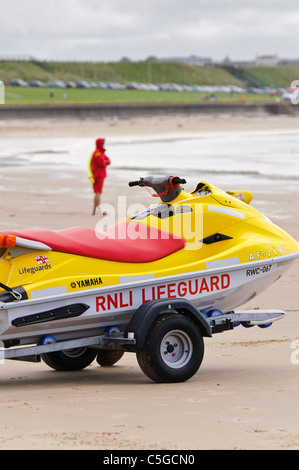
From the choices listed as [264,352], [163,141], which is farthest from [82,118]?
[264,352]

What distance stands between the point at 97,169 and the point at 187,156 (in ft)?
52.5

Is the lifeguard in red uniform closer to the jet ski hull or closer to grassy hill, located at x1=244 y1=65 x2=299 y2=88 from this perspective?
the jet ski hull

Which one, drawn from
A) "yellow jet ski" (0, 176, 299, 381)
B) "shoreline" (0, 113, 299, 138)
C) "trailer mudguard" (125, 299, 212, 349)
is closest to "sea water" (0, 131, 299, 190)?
"shoreline" (0, 113, 299, 138)

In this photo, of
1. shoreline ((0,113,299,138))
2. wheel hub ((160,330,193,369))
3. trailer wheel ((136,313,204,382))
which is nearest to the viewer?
trailer wheel ((136,313,204,382))

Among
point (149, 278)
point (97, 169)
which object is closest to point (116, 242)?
point (149, 278)

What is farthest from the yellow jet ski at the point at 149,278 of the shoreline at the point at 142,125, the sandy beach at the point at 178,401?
the shoreline at the point at 142,125

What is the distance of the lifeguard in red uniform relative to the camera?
57.8 ft

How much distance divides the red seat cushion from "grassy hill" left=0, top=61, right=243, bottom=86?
351 feet

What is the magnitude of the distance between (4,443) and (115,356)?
272 cm

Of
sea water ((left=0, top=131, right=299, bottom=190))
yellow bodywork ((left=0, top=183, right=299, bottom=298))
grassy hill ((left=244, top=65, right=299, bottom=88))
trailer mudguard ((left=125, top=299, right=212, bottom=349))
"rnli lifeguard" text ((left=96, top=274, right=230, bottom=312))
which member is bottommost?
trailer mudguard ((left=125, top=299, right=212, bottom=349))

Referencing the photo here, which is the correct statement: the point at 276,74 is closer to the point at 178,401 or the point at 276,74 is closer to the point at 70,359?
the point at 70,359

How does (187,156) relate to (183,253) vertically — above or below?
above

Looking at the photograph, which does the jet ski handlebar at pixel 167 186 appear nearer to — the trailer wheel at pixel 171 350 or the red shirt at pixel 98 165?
the trailer wheel at pixel 171 350

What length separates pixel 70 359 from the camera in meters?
7.50
